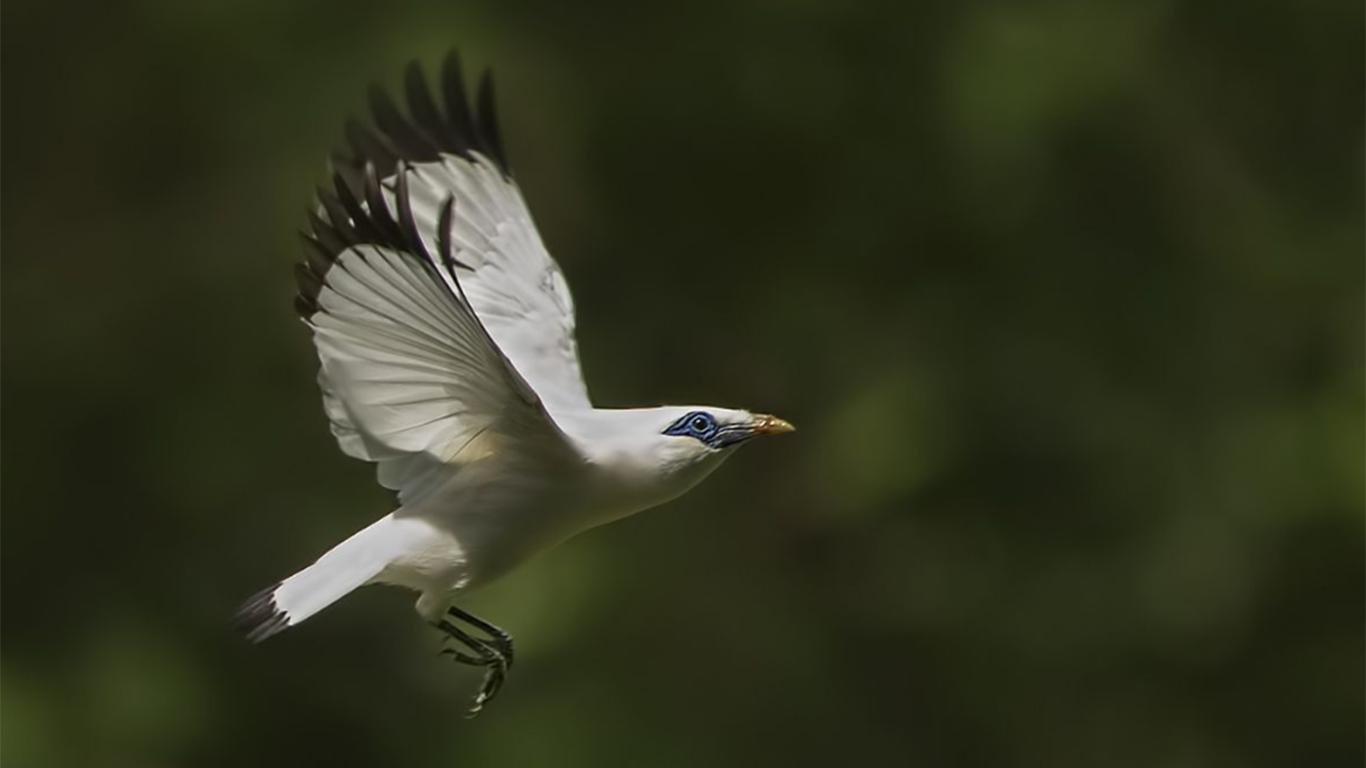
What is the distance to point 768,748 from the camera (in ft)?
33.6

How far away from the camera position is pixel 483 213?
17.5 feet

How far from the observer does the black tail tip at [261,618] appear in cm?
402

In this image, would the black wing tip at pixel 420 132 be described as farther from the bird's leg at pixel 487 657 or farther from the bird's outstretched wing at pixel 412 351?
the bird's leg at pixel 487 657

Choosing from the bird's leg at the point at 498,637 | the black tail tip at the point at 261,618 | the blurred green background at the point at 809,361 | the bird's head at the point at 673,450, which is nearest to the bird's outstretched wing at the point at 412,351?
the bird's head at the point at 673,450

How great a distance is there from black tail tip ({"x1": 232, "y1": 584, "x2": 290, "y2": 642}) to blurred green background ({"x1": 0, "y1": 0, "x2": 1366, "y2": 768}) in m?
5.34

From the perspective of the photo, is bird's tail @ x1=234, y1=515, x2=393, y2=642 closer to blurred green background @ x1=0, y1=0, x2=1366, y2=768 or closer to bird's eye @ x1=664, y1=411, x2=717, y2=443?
bird's eye @ x1=664, y1=411, x2=717, y2=443

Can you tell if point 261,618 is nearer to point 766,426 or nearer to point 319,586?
point 319,586

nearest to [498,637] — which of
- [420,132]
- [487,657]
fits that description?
[487,657]

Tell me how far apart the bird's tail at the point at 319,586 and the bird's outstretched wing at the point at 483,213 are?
2.13 feet

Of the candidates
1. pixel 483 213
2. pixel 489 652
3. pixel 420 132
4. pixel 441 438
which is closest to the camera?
pixel 489 652

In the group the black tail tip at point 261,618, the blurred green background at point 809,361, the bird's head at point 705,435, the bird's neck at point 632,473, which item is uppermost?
the bird's head at point 705,435

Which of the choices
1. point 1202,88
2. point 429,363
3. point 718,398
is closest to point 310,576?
point 429,363

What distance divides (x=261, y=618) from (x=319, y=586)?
0.11 metres

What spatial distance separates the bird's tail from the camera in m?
4.06
